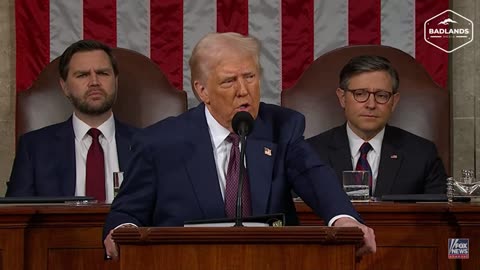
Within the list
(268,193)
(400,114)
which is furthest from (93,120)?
(268,193)

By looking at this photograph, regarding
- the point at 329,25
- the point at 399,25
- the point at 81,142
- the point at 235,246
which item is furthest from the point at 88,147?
the point at 235,246

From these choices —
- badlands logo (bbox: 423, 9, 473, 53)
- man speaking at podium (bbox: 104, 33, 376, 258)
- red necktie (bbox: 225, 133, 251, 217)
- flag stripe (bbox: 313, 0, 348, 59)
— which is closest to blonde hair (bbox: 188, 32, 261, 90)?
man speaking at podium (bbox: 104, 33, 376, 258)

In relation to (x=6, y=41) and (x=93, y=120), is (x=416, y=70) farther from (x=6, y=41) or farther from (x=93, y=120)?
(x=6, y=41)

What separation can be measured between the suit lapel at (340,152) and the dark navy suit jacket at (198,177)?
4.73 feet

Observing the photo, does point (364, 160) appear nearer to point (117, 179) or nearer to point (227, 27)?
point (117, 179)

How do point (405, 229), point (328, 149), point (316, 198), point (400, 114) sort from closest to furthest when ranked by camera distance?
point (316, 198) < point (405, 229) < point (328, 149) < point (400, 114)

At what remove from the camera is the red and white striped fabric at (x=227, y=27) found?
6.28m

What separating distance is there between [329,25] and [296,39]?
0.19m

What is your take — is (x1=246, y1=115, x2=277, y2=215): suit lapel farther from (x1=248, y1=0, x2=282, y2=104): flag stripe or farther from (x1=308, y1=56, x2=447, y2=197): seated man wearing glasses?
(x1=248, y1=0, x2=282, y2=104): flag stripe

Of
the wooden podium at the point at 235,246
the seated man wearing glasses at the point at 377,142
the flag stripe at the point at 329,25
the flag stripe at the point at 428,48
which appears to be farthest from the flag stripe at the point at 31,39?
the wooden podium at the point at 235,246

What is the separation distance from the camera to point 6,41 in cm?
645

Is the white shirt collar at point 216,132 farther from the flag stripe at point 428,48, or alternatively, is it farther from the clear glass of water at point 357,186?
the flag stripe at point 428,48

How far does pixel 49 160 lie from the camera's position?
16.9 ft

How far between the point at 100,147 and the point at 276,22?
1534mm
